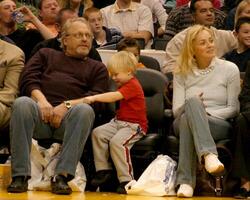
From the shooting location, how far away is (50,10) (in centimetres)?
823

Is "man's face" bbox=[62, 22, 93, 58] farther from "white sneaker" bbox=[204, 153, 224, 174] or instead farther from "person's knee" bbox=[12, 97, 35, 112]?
"white sneaker" bbox=[204, 153, 224, 174]

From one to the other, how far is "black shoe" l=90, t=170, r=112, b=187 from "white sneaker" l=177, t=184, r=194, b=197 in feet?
1.84

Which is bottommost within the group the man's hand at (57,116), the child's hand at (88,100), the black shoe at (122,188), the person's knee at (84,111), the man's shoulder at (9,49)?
the black shoe at (122,188)

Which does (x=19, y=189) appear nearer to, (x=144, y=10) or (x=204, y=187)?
(x=204, y=187)

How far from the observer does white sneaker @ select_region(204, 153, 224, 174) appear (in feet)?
19.0

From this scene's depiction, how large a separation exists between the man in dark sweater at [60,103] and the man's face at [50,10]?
1.59m

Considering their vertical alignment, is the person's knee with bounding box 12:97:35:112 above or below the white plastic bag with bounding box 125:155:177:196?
above

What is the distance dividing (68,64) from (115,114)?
20.5 inches

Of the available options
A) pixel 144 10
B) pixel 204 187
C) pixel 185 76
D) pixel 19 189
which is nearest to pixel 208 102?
pixel 185 76

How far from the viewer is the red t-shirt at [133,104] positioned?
628 cm

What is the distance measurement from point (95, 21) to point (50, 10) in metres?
0.45

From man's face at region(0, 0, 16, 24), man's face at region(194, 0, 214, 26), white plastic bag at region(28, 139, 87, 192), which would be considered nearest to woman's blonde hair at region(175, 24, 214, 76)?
white plastic bag at region(28, 139, 87, 192)

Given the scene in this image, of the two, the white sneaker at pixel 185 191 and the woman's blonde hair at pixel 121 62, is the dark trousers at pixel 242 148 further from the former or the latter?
the woman's blonde hair at pixel 121 62

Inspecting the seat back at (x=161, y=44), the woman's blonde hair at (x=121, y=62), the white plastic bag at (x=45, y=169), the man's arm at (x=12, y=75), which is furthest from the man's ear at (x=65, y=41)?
the seat back at (x=161, y=44)
